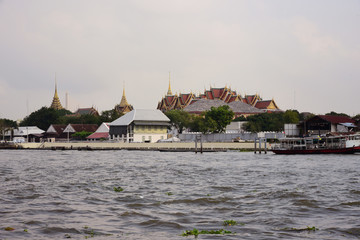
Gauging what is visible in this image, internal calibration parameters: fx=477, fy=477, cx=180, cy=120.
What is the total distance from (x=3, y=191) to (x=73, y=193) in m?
3.14

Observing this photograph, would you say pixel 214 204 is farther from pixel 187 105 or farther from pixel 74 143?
pixel 187 105

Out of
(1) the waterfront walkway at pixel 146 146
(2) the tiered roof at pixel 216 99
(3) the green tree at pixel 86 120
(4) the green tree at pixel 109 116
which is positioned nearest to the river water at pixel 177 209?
(1) the waterfront walkway at pixel 146 146

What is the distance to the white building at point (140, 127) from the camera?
94500 millimetres

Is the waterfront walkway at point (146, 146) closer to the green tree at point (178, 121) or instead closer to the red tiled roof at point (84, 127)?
the red tiled roof at point (84, 127)

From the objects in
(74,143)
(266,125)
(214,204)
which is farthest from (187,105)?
(214,204)

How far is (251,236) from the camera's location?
451 inches

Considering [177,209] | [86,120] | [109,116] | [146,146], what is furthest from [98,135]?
[177,209]

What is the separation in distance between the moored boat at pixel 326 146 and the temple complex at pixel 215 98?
315ft

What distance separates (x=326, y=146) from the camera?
57.4 metres

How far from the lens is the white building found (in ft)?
310

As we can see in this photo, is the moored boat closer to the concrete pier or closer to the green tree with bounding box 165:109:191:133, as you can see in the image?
the concrete pier

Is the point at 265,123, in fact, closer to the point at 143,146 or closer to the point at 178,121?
the point at 178,121

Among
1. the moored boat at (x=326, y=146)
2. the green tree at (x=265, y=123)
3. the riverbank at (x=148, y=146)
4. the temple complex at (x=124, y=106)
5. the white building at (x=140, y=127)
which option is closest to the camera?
the moored boat at (x=326, y=146)

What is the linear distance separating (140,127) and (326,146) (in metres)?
45.6
